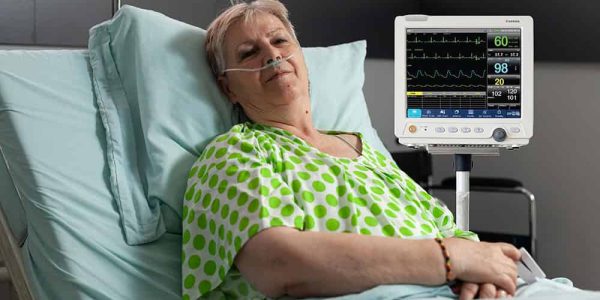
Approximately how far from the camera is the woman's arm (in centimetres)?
164

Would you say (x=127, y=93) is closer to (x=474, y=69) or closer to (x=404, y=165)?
(x=474, y=69)

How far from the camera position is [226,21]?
6.76ft

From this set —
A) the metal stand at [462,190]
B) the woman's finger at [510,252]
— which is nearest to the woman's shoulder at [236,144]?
the woman's finger at [510,252]

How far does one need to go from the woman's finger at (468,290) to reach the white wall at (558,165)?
2117 mm

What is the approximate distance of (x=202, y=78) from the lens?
2094 mm

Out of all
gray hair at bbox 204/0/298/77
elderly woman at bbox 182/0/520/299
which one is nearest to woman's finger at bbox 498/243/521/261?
elderly woman at bbox 182/0/520/299

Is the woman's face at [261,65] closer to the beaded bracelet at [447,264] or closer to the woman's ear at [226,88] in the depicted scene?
the woman's ear at [226,88]

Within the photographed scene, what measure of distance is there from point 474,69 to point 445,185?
4.33 ft

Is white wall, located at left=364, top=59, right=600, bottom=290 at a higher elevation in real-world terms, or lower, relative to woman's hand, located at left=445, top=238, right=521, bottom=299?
lower

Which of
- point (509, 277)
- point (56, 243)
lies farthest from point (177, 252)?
point (509, 277)

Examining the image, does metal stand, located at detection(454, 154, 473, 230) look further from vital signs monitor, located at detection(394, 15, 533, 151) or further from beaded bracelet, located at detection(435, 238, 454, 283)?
beaded bracelet, located at detection(435, 238, 454, 283)

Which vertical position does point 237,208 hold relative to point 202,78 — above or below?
below

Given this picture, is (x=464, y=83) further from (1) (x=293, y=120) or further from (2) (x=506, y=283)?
(2) (x=506, y=283)

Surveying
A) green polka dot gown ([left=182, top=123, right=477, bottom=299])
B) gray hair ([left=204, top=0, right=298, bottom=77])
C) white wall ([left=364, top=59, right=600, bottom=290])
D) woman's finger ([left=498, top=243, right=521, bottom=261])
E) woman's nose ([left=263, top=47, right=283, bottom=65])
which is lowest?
white wall ([left=364, top=59, right=600, bottom=290])
